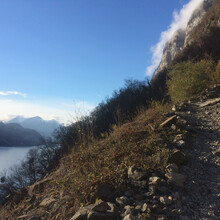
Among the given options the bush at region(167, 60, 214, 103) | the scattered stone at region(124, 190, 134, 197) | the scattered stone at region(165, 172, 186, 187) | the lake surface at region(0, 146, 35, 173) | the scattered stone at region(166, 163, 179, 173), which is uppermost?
the bush at region(167, 60, 214, 103)

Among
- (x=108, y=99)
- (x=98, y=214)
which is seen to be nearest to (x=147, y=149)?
(x=98, y=214)

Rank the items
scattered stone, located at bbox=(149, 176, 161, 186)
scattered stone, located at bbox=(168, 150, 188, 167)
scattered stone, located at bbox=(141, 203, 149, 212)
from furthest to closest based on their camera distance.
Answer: scattered stone, located at bbox=(168, 150, 188, 167), scattered stone, located at bbox=(149, 176, 161, 186), scattered stone, located at bbox=(141, 203, 149, 212)

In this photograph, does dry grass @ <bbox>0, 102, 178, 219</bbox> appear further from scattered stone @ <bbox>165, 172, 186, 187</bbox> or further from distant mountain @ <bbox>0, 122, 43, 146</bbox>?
distant mountain @ <bbox>0, 122, 43, 146</bbox>

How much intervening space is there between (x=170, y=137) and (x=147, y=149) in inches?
25.3

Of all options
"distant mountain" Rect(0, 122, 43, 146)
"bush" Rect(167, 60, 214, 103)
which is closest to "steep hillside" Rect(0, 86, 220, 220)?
"bush" Rect(167, 60, 214, 103)

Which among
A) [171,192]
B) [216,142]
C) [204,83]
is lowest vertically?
[171,192]

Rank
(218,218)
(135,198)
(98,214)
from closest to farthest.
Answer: (218,218) < (98,214) < (135,198)

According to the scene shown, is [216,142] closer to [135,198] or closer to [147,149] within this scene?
[147,149]

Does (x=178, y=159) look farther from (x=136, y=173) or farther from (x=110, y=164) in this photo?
(x=110, y=164)

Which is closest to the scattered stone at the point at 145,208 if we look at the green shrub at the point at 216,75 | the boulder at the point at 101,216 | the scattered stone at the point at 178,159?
the boulder at the point at 101,216

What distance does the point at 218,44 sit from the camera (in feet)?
65.7

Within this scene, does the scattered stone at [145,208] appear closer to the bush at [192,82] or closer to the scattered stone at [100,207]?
the scattered stone at [100,207]

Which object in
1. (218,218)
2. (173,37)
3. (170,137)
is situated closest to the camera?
(218,218)

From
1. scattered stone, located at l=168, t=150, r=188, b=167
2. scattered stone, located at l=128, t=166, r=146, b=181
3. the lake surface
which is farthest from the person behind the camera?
the lake surface
